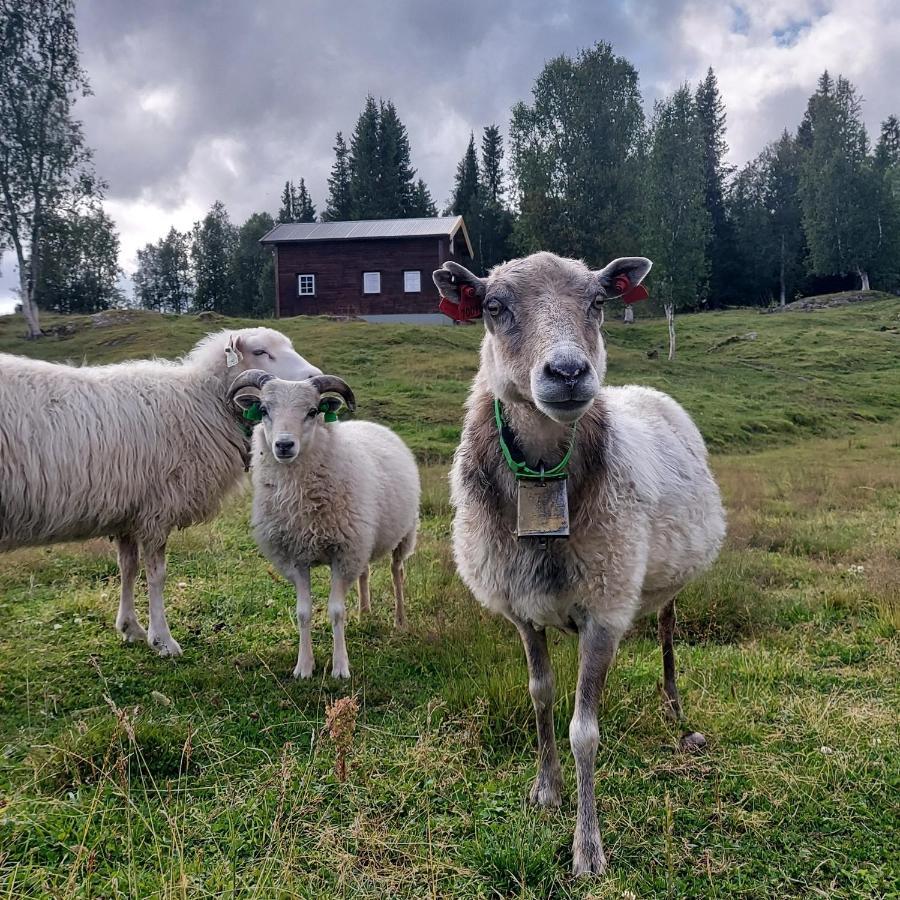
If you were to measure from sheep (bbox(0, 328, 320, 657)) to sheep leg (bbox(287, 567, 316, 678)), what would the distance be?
1158 mm

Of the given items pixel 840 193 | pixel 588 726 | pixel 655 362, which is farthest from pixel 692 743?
pixel 840 193

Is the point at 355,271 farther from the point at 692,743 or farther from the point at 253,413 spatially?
the point at 692,743

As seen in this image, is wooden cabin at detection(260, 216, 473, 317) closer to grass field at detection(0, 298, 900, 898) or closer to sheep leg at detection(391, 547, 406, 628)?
grass field at detection(0, 298, 900, 898)

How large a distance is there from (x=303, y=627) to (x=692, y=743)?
8.83 feet

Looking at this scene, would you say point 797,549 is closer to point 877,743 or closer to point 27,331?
point 877,743

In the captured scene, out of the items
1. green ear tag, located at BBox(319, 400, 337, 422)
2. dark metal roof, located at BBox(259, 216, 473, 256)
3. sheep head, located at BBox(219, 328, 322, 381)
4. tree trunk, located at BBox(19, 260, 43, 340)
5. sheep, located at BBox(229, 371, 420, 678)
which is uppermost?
dark metal roof, located at BBox(259, 216, 473, 256)

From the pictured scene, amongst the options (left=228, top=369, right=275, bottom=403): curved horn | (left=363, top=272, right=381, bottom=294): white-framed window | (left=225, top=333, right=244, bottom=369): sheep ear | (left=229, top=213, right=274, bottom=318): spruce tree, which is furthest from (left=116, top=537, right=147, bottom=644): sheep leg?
(left=229, top=213, right=274, bottom=318): spruce tree

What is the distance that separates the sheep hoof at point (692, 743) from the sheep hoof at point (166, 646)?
3739mm

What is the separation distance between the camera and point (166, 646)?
5.29 m

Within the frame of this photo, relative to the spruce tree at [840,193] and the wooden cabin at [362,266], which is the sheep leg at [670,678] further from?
the spruce tree at [840,193]

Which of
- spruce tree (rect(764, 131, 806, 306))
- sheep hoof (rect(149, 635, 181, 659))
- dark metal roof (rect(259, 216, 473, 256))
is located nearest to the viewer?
sheep hoof (rect(149, 635, 181, 659))

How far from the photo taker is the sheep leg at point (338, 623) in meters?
4.78

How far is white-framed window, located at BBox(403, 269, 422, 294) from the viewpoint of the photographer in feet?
123

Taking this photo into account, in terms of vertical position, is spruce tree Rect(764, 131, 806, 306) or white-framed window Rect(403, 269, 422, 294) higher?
spruce tree Rect(764, 131, 806, 306)
